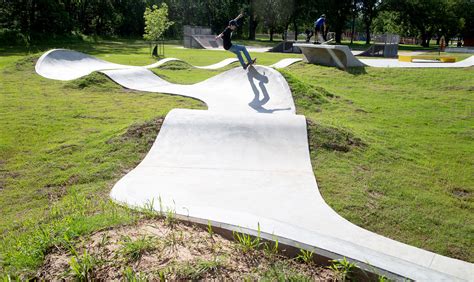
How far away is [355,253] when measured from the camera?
2764mm

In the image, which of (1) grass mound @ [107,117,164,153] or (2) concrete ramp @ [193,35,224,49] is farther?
(2) concrete ramp @ [193,35,224,49]

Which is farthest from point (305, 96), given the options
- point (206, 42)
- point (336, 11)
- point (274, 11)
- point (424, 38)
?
point (424, 38)

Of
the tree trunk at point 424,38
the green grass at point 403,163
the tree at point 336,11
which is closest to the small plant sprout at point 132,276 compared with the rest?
the green grass at point 403,163

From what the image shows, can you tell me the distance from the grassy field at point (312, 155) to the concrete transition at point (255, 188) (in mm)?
319

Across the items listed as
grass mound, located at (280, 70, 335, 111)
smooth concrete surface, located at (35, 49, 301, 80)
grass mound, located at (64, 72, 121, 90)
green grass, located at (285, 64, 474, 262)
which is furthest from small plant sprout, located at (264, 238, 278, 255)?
smooth concrete surface, located at (35, 49, 301, 80)

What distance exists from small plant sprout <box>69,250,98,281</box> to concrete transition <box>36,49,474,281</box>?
0.93 metres

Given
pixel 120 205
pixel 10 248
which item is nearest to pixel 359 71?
pixel 120 205

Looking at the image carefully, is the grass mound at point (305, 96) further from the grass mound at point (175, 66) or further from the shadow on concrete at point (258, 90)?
the grass mound at point (175, 66)

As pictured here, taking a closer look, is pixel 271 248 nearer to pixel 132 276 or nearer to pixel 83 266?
pixel 132 276

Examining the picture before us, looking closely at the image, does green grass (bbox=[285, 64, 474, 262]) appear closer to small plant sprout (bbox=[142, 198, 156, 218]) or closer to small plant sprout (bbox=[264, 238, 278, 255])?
small plant sprout (bbox=[264, 238, 278, 255])

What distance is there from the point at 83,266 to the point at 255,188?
280 cm

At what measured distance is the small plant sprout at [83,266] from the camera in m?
2.63

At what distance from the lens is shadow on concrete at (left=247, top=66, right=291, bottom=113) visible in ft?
30.7

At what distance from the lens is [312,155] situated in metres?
6.60
